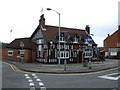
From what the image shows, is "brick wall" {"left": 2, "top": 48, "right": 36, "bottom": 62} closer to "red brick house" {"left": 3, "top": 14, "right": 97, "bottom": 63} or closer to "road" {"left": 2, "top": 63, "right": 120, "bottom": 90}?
"red brick house" {"left": 3, "top": 14, "right": 97, "bottom": 63}

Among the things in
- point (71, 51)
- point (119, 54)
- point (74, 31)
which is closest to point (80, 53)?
point (71, 51)

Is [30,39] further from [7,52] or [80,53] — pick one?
[80,53]

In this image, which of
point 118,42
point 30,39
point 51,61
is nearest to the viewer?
point 51,61

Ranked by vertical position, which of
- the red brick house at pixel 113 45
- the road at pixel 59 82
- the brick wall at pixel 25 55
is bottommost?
the road at pixel 59 82

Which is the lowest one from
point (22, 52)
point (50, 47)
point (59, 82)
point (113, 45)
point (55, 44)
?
point (59, 82)

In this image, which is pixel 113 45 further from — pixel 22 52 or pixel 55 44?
pixel 22 52

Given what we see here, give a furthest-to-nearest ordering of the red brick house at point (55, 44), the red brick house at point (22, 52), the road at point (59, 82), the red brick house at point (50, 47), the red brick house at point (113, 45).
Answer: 1. the red brick house at point (113, 45)
2. the red brick house at point (22, 52)
3. the red brick house at point (50, 47)
4. the red brick house at point (55, 44)
5. the road at point (59, 82)

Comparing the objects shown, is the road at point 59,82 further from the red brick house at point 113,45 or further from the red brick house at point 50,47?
the red brick house at point 113,45

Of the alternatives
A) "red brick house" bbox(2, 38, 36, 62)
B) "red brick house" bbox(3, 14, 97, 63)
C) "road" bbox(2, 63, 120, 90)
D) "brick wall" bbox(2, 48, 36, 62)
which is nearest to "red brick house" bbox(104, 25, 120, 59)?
"red brick house" bbox(3, 14, 97, 63)

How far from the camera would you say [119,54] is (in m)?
51.8

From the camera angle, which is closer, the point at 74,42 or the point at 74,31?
the point at 74,42

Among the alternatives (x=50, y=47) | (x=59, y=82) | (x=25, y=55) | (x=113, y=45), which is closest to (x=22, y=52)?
(x=25, y=55)

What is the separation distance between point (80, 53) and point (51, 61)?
22.7 feet

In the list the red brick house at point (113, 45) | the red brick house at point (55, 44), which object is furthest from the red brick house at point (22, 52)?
the red brick house at point (113, 45)
